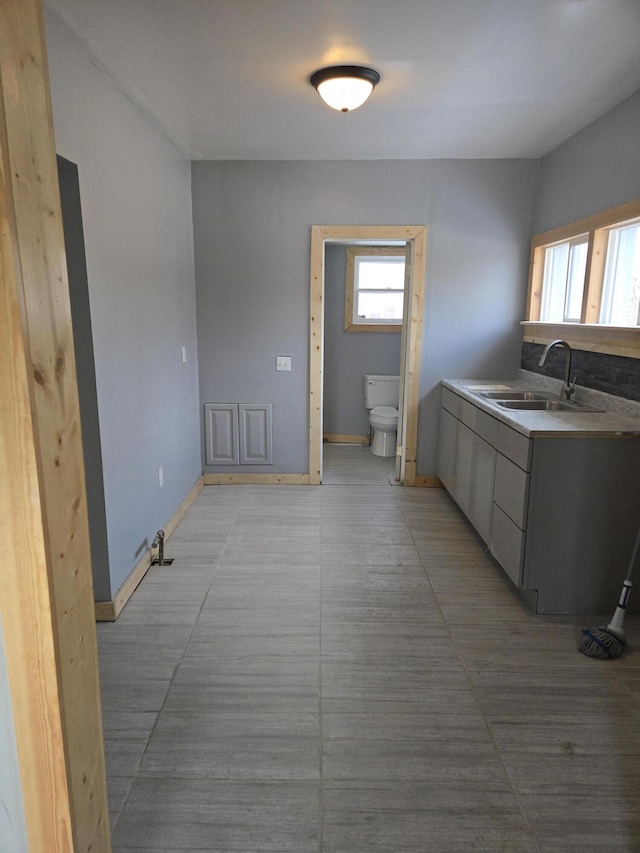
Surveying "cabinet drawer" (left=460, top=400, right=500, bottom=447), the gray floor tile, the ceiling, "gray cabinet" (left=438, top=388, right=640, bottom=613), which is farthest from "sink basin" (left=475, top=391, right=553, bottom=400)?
the gray floor tile

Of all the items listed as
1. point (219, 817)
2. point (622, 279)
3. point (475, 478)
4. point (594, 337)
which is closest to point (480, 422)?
point (475, 478)

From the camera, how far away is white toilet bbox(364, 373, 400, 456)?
5.59m

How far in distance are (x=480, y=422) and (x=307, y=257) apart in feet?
6.51

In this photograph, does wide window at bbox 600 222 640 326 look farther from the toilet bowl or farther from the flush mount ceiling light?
the toilet bowl

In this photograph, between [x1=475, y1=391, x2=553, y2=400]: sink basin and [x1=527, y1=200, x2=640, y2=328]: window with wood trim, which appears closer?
[x1=527, y1=200, x2=640, y2=328]: window with wood trim

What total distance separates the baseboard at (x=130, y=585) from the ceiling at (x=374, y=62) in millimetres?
2460

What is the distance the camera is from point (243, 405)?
15.2ft

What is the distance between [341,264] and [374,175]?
162 cm

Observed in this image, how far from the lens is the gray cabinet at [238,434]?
4648 mm

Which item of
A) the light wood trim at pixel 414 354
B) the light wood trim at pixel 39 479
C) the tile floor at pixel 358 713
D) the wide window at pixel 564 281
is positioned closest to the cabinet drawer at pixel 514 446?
the tile floor at pixel 358 713

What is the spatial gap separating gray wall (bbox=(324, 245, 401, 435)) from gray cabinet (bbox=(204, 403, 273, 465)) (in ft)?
5.16

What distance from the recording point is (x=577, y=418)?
291 cm

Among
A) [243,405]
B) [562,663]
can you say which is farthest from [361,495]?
[562,663]

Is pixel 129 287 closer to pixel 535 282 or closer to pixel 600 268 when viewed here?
pixel 600 268
